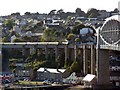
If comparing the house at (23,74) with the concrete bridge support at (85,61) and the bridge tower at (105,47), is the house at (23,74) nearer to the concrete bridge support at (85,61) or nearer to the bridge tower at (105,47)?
the concrete bridge support at (85,61)

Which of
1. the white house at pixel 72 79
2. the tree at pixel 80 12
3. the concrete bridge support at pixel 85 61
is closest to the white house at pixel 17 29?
the tree at pixel 80 12

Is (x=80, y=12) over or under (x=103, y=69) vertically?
over

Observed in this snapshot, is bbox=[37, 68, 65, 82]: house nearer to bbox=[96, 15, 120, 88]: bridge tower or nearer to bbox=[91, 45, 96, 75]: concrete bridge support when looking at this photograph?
bbox=[91, 45, 96, 75]: concrete bridge support

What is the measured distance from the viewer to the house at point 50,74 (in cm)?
1959

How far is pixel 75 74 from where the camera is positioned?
19562 mm

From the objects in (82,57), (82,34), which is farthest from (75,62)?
(82,34)

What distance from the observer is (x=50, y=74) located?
65.3 ft

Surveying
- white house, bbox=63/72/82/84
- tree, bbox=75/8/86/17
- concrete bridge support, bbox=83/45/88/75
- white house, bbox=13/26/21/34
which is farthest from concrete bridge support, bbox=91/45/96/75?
tree, bbox=75/8/86/17

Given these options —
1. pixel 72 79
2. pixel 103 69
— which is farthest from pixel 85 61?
pixel 72 79

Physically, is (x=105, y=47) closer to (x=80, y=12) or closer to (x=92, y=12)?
(x=92, y=12)

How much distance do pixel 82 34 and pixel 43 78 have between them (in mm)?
7272

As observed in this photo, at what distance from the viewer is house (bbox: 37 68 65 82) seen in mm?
19594

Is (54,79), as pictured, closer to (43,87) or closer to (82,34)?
(43,87)

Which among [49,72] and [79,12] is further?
[79,12]
